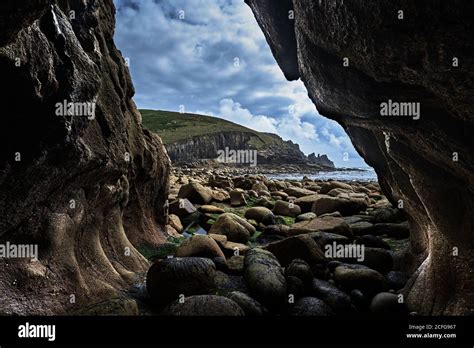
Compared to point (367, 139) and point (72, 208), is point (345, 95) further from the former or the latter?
point (72, 208)

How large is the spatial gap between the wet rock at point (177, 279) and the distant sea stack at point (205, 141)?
3127 inches

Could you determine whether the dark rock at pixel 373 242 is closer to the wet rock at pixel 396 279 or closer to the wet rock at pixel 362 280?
the wet rock at pixel 396 279

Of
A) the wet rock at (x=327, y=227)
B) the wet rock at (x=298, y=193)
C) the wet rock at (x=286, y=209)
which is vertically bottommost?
the wet rock at (x=327, y=227)

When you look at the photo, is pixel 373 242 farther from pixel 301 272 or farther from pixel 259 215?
pixel 259 215

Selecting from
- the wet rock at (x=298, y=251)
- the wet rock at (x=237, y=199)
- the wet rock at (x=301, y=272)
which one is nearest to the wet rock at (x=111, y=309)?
the wet rock at (x=301, y=272)

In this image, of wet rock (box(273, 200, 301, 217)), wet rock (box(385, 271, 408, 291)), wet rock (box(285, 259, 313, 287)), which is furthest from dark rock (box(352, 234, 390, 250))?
wet rock (box(273, 200, 301, 217))

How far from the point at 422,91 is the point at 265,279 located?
423 cm

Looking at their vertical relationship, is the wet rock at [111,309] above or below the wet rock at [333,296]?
above

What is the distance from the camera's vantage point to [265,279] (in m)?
6.22

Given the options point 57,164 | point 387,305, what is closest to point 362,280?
point 387,305

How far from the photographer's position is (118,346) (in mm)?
3555

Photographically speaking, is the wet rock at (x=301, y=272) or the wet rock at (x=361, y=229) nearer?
the wet rock at (x=301, y=272)

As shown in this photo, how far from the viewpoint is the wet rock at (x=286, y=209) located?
15.7 m

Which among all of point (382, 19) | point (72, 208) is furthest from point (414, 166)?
point (72, 208)
